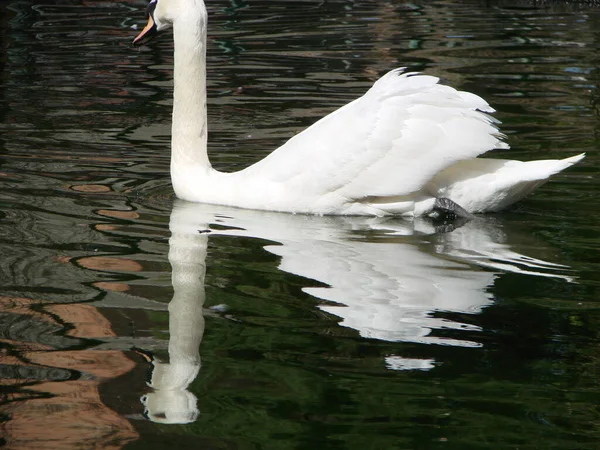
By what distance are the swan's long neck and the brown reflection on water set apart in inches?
89.8

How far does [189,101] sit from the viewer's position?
707 cm

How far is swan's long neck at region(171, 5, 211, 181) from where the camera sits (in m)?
6.97

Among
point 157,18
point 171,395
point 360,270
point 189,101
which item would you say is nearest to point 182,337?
point 171,395

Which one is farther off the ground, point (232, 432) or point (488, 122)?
point (488, 122)

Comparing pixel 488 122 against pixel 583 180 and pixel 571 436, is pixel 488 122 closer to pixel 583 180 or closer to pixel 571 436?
pixel 583 180

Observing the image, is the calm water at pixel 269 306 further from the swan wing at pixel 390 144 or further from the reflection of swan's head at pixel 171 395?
the swan wing at pixel 390 144

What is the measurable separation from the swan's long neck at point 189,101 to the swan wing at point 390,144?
64 centimetres

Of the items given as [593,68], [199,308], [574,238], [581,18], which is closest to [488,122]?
[574,238]

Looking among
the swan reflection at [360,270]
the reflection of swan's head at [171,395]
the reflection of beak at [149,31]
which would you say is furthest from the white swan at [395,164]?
the reflection of swan's head at [171,395]

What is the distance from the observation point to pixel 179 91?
7.08 metres

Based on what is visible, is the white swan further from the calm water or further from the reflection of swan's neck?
the reflection of swan's neck

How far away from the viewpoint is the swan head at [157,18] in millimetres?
7031

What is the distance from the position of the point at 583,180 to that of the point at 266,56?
7276mm

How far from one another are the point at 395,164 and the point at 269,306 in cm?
174
